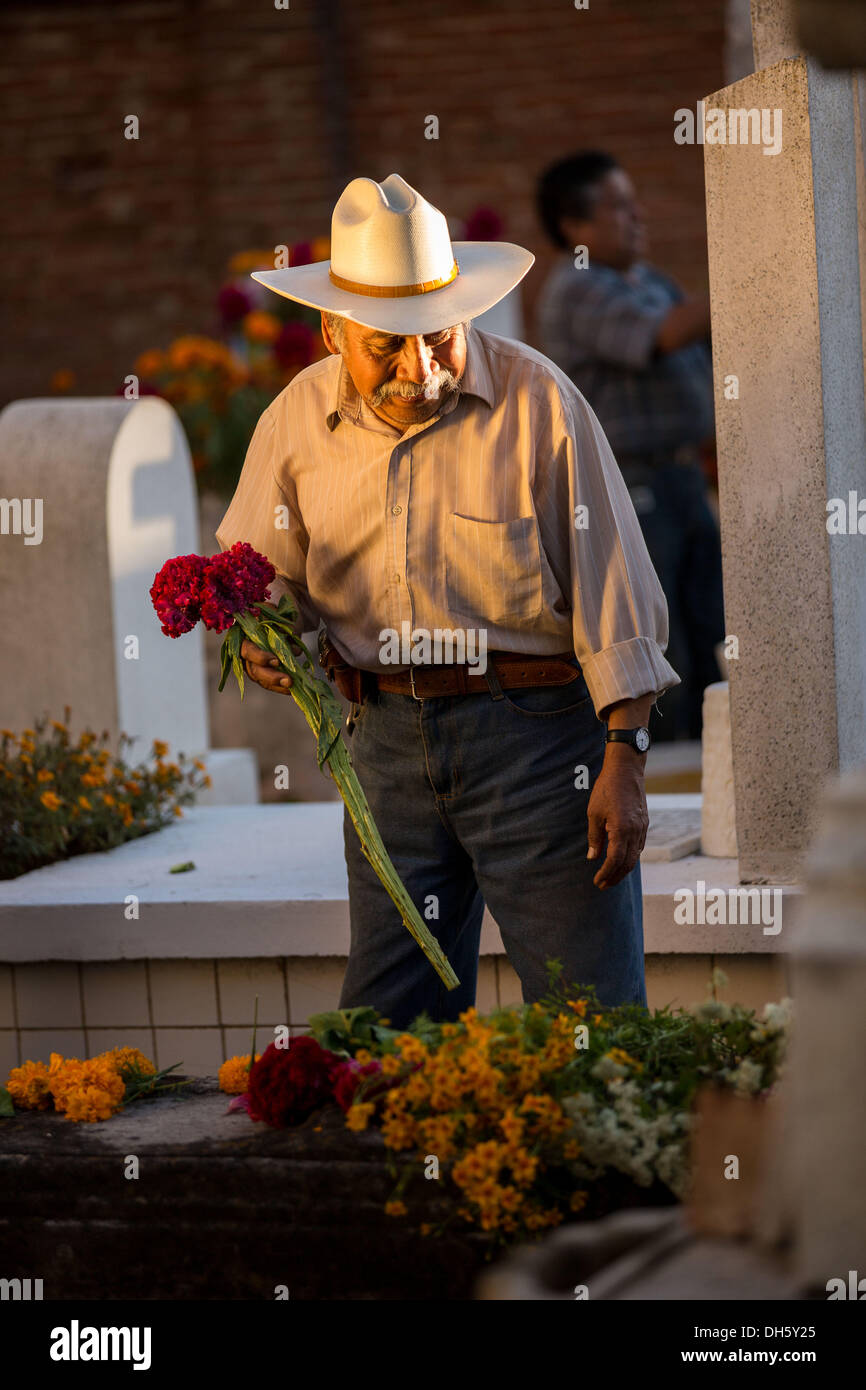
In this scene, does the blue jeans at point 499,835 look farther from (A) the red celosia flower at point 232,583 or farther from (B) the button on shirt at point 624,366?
(B) the button on shirt at point 624,366

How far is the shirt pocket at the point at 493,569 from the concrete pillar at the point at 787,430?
823 millimetres

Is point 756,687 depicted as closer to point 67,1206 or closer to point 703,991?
point 703,991

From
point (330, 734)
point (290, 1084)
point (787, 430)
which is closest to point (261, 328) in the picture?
point (787, 430)

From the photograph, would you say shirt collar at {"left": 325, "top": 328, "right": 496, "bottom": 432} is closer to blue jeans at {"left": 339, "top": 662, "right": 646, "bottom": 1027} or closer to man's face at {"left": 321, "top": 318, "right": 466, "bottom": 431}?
man's face at {"left": 321, "top": 318, "right": 466, "bottom": 431}

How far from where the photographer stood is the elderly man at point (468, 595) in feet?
9.55

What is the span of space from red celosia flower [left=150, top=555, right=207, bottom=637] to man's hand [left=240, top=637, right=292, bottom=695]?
0.14 m

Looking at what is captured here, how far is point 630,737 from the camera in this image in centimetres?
289

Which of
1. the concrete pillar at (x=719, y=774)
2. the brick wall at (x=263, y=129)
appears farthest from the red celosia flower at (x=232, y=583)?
the brick wall at (x=263, y=129)

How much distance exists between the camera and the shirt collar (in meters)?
2.96

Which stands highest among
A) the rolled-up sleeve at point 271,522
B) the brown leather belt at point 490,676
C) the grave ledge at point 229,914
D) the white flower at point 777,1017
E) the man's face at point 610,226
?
the man's face at point 610,226

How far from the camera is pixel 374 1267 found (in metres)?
2.47

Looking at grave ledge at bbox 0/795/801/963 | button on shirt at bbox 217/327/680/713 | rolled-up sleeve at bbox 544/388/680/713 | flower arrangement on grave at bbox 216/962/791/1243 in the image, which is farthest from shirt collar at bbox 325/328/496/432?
grave ledge at bbox 0/795/801/963

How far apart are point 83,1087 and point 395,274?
4.97 ft
